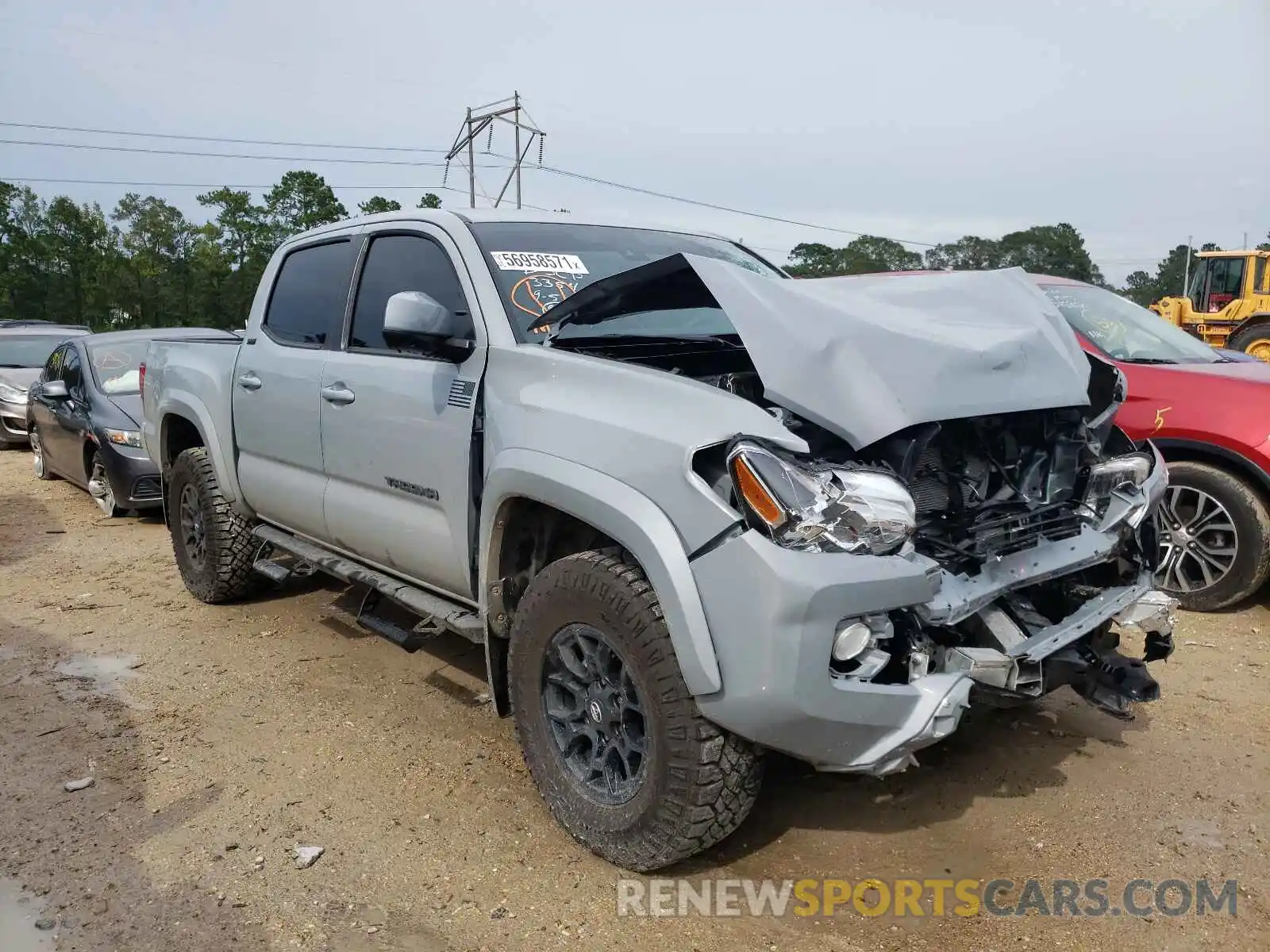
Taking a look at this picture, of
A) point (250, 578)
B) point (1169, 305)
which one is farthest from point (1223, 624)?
point (1169, 305)

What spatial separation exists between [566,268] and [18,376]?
1187 cm

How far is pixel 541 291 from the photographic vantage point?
11.5ft

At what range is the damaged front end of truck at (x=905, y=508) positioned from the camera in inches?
92.5

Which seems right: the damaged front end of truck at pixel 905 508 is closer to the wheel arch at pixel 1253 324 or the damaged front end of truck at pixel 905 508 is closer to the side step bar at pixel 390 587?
the side step bar at pixel 390 587

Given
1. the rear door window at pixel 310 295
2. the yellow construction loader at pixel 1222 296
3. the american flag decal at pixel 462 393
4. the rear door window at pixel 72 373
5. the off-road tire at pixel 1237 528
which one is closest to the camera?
the american flag decal at pixel 462 393

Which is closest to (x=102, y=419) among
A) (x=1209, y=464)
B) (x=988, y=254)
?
(x=1209, y=464)

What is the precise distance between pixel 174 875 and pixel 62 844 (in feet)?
1.65

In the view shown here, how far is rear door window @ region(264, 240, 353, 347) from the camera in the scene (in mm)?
4281

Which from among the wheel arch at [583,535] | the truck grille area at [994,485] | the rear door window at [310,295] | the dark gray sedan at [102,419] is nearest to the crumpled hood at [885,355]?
the truck grille area at [994,485]

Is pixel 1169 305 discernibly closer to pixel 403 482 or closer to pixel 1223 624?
pixel 1223 624

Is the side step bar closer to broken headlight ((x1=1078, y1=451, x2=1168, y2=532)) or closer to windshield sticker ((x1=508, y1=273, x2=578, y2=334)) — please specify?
windshield sticker ((x1=508, y1=273, x2=578, y2=334))

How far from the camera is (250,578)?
17.9ft

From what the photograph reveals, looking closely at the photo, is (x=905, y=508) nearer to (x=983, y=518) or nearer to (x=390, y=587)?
(x=983, y=518)

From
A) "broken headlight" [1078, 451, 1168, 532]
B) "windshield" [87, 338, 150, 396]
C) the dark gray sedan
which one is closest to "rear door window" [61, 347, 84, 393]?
the dark gray sedan
